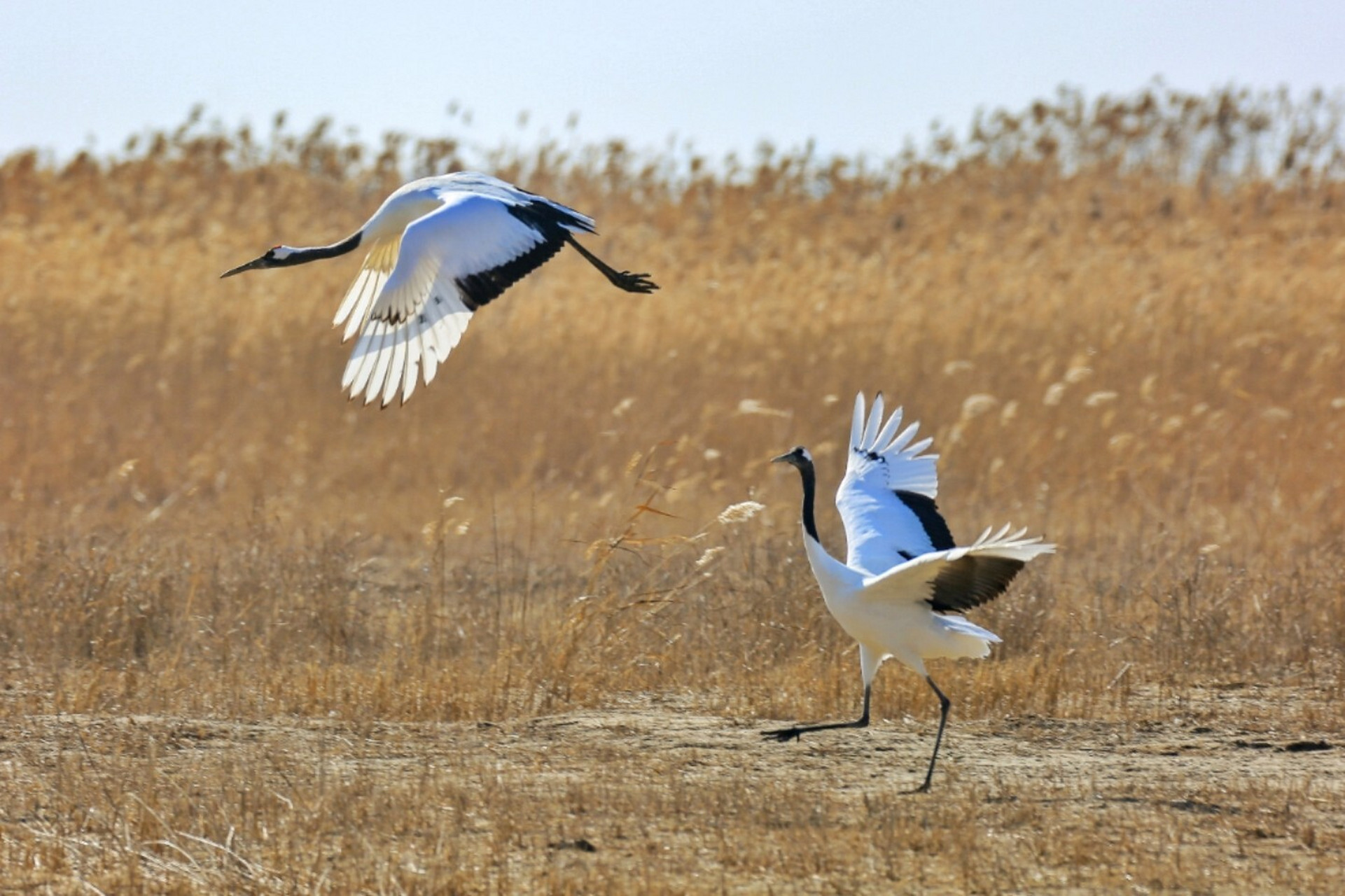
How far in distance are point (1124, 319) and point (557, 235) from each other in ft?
28.1

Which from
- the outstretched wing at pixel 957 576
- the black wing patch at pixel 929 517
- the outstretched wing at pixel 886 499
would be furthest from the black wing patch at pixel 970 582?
the black wing patch at pixel 929 517

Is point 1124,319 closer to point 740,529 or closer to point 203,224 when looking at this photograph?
point 740,529

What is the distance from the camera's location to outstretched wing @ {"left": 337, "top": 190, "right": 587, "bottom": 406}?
6.65 meters

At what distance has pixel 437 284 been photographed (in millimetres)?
6809

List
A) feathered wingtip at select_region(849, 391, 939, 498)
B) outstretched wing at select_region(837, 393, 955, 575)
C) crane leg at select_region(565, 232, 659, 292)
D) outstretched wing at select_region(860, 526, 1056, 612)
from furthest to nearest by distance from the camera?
crane leg at select_region(565, 232, 659, 292) < feathered wingtip at select_region(849, 391, 939, 498) < outstretched wing at select_region(837, 393, 955, 575) < outstretched wing at select_region(860, 526, 1056, 612)

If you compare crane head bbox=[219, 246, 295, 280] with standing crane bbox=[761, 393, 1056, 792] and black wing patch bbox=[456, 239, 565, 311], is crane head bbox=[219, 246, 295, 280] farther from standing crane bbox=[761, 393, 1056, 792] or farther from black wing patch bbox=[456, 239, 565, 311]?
standing crane bbox=[761, 393, 1056, 792]

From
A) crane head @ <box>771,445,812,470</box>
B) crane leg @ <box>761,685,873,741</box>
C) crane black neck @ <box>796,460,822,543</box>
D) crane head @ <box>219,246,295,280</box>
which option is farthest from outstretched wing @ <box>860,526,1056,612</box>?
crane head @ <box>219,246,295,280</box>

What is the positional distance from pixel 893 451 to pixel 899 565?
40.9 inches

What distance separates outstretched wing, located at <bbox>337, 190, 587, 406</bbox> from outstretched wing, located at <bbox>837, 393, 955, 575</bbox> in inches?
59.9

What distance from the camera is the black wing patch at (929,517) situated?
670 cm

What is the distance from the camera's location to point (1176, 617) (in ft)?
26.4

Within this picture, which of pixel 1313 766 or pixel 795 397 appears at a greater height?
pixel 795 397

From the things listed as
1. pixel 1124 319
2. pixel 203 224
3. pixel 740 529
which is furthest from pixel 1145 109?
pixel 740 529

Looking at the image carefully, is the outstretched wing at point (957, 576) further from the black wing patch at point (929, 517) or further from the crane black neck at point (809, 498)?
the black wing patch at point (929, 517)
